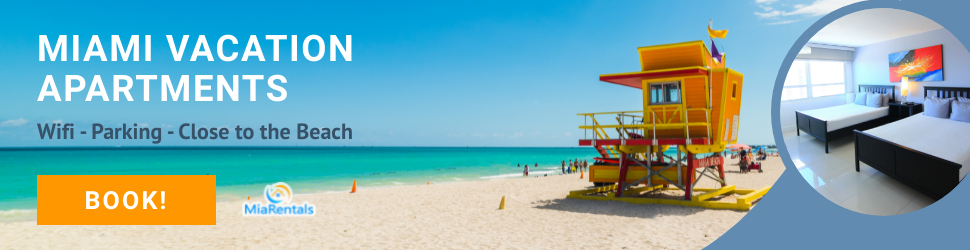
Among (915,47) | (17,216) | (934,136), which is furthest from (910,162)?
(17,216)

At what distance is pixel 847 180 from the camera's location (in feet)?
7.50

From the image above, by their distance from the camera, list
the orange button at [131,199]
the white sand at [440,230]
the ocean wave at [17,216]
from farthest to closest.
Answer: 1. the ocean wave at [17,216]
2. the orange button at [131,199]
3. the white sand at [440,230]

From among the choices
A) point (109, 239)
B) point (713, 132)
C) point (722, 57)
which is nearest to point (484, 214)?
point (713, 132)

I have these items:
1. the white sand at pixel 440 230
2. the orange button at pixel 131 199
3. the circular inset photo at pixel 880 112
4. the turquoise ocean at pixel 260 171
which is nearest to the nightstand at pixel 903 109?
the circular inset photo at pixel 880 112

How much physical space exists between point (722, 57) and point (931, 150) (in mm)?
9315

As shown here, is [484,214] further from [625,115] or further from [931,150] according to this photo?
[931,150]

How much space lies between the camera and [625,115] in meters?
Answer: 11.0

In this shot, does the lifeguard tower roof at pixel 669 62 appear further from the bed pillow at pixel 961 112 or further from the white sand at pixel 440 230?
the bed pillow at pixel 961 112

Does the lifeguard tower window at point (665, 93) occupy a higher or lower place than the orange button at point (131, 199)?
higher

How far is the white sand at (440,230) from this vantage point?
799 centimetres

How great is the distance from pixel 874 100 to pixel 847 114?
20cm

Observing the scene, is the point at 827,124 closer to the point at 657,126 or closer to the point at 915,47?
the point at 915,47

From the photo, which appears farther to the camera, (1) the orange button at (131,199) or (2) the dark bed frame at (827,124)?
(1) the orange button at (131,199)

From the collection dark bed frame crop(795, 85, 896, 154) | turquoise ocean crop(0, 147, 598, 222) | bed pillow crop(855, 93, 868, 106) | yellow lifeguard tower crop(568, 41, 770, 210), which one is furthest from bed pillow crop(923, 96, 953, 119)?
turquoise ocean crop(0, 147, 598, 222)
